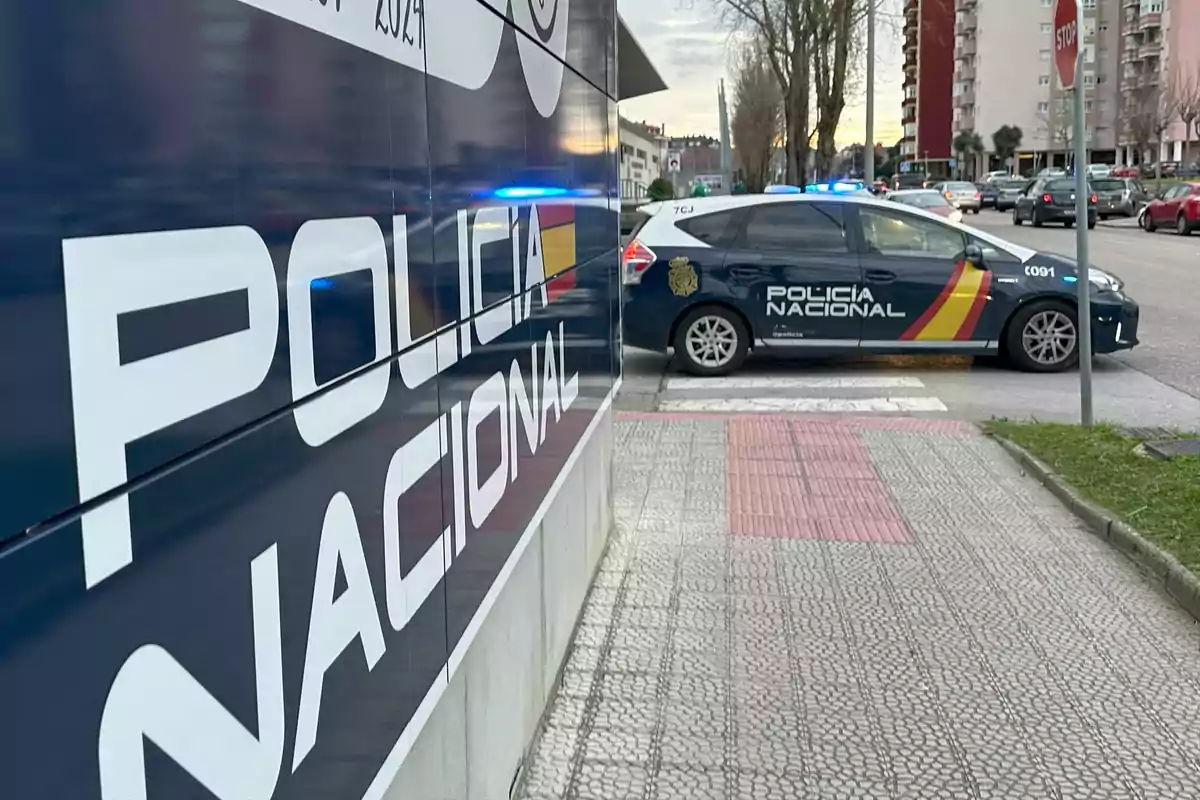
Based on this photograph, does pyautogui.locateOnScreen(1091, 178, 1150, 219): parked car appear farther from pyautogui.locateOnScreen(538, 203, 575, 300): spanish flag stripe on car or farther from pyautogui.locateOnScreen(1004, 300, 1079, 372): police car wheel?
pyautogui.locateOnScreen(538, 203, 575, 300): spanish flag stripe on car

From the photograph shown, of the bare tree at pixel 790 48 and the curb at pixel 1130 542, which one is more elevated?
the bare tree at pixel 790 48

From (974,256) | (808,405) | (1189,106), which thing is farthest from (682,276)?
(1189,106)

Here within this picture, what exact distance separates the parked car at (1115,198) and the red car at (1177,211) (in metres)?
5.79

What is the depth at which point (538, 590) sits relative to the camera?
160 inches

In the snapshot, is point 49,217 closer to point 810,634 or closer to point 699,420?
point 810,634

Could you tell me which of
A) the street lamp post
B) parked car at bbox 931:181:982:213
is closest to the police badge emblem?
the street lamp post

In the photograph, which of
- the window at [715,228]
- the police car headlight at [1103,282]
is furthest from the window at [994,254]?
the window at [715,228]

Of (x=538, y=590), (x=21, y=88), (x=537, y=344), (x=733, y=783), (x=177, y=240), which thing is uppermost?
(x=21, y=88)

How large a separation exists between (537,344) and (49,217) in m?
2.84

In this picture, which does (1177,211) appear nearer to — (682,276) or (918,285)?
(918,285)

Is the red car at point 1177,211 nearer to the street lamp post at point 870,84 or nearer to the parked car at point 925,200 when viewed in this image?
the parked car at point 925,200

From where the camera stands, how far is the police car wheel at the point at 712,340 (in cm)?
1129

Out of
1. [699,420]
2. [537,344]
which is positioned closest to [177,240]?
[537,344]

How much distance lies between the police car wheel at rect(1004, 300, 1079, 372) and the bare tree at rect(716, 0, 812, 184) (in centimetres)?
2155
